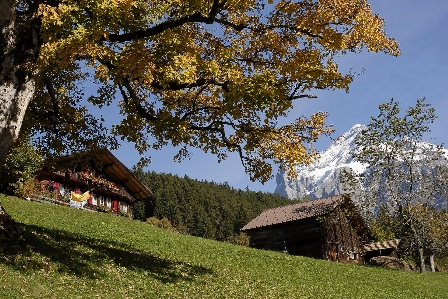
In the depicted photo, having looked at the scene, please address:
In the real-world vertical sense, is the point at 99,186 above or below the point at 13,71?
above

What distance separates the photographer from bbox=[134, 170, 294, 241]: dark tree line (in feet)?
391

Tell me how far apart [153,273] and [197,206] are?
112 m

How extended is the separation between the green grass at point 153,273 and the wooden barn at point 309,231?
17689 millimetres

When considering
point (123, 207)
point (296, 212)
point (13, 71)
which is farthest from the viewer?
point (123, 207)

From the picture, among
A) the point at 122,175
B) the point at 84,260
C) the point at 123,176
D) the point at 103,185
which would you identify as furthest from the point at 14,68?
the point at 123,176

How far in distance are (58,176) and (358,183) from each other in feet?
110

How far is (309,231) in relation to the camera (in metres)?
45.9

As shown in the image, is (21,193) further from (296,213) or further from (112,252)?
(296,213)

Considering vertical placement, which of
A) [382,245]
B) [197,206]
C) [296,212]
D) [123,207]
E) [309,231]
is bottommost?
[382,245]

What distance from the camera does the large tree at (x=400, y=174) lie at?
119 ft

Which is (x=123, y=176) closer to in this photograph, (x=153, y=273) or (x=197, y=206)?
(x=153, y=273)

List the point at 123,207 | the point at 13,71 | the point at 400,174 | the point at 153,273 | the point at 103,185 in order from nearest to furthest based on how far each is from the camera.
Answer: the point at 13,71 → the point at 153,273 → the point at 400,174 → the point at 103,185 → the point at 123,207

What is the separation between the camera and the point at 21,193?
35469 mm

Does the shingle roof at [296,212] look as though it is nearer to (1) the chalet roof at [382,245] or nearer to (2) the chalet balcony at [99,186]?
(1) the chalet roof at [382,245]
